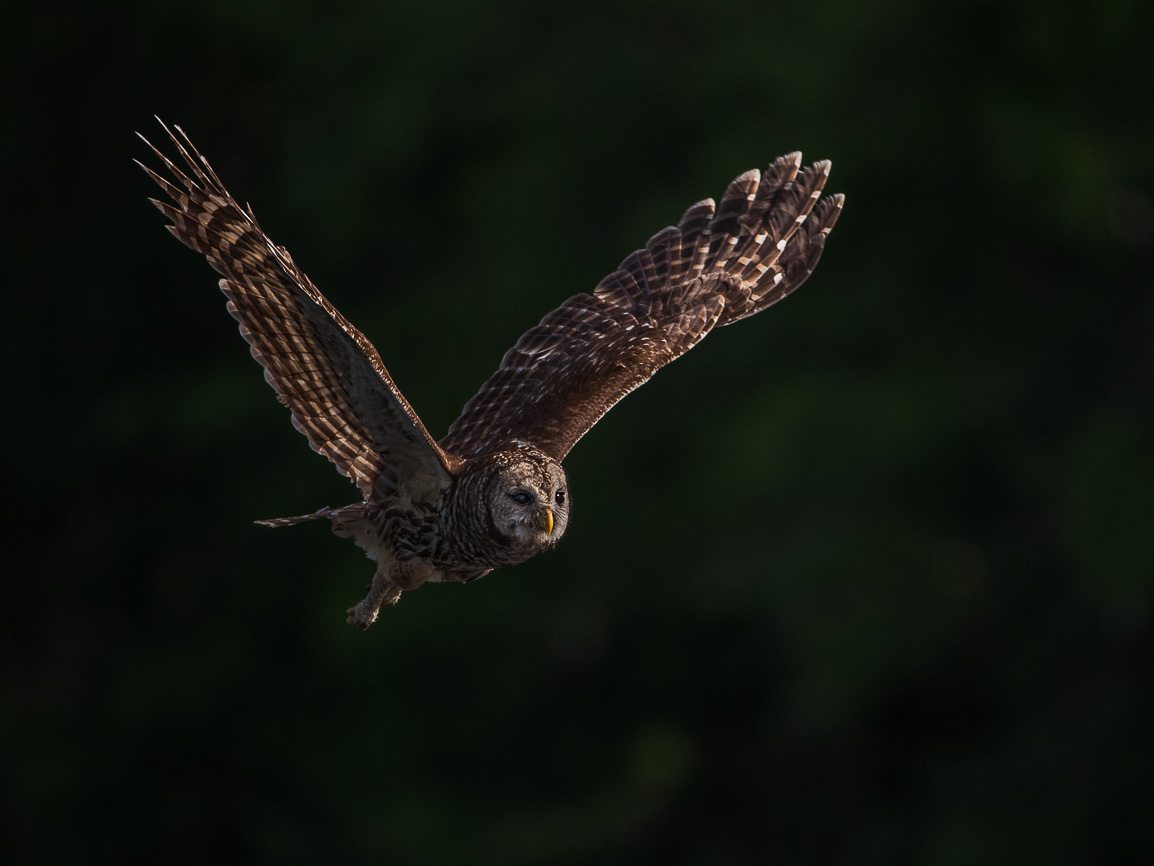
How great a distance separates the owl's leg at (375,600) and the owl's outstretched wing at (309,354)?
269 millimetres

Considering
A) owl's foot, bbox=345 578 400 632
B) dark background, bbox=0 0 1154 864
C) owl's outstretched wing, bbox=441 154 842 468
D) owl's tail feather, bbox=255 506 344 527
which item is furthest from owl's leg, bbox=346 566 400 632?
dark background, bbox=0 0 1154 864

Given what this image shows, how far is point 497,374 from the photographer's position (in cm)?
695

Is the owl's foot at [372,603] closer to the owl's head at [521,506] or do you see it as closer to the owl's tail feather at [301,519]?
the owl's tail feather at [301,519]

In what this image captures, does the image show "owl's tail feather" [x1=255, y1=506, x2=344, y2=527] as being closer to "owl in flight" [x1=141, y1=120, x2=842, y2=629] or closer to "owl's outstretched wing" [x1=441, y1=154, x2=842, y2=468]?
"owl in flight" [x1=141, y1=120, x2=842, y2=629]

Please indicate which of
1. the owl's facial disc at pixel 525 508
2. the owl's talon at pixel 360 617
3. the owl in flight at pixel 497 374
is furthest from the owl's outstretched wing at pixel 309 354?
the owl's talon at pixel 360 617

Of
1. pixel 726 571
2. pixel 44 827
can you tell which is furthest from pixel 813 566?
pixel 44 827

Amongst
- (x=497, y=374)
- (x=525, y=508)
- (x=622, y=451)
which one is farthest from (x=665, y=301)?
(x=622, y=451)

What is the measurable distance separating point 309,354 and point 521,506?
78 centimetres

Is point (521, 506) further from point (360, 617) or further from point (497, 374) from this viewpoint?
point (497, 374)

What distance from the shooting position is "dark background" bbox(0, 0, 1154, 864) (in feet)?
47.4

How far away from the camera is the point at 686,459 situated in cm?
1516

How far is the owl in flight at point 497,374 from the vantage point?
516 centimetres

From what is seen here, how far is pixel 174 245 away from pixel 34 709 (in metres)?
5.11

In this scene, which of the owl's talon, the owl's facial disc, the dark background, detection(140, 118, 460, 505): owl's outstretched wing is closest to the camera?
detection(140, 118, 460, 505): owl's outstretched wing
